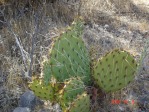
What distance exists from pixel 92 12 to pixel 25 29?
1083 millimetres

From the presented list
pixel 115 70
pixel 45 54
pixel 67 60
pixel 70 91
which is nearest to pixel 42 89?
pixel 70 91

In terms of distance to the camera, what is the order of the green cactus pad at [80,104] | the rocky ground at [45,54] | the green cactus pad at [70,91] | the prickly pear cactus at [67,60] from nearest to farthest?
the green cactus pad at [80,104], the green cactus pad at [70,91], the prickly pear cactus at [67,60], the rocky ground at [45,54]

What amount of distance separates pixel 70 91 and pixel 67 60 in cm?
31

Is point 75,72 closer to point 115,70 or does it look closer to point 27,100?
point 115,70

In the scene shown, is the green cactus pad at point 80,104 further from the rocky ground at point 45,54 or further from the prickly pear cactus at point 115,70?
the rocky ground at point 45,54

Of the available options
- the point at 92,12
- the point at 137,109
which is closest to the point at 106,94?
the point at 137,109

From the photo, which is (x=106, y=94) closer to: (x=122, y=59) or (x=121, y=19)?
(x=122, y=59)

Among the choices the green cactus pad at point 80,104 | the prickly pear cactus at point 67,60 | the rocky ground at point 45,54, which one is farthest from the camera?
the rocky ground at point 45,54

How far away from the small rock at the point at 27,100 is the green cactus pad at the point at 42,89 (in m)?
0.38

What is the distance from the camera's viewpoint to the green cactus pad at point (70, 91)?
2.58 metres

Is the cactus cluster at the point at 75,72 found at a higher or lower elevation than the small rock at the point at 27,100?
higher

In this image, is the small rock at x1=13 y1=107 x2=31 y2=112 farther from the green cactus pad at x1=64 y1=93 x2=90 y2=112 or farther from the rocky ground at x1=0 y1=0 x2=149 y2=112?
the green cactus pad at x1=64 y1=93 x2=90 y2=112

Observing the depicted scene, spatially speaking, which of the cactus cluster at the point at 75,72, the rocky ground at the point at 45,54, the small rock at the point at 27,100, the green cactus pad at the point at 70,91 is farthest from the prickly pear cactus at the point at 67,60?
the small rock at the point at 27,100

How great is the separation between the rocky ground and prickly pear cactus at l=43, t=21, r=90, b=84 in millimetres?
317
